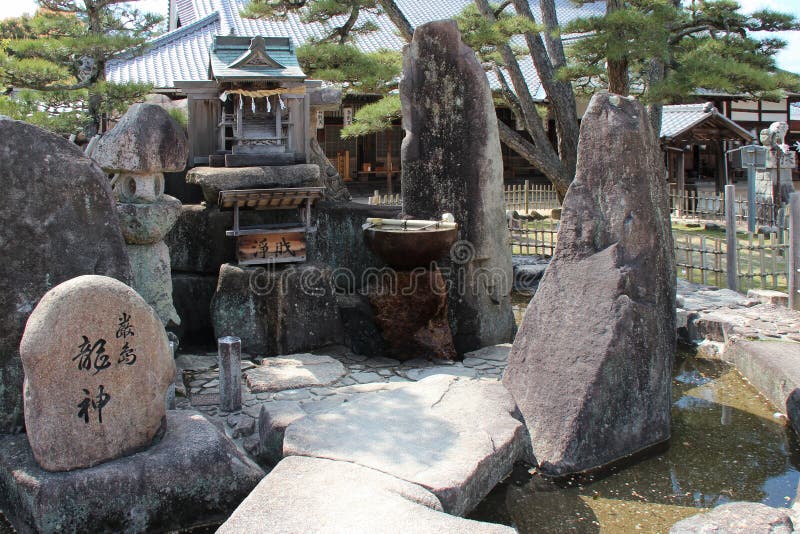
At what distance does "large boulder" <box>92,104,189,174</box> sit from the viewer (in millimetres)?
6574

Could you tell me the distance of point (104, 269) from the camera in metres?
5.27

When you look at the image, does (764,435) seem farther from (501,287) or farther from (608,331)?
(501,287)

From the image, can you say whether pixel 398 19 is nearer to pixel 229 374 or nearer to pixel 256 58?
pixel 256 58

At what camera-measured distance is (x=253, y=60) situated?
754 cm

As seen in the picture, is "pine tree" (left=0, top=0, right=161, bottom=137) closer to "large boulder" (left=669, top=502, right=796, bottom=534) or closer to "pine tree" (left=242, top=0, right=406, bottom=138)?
"pine tree" (left=242, top=0, right=406, bottom=138)

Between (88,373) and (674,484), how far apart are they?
3.82 metres

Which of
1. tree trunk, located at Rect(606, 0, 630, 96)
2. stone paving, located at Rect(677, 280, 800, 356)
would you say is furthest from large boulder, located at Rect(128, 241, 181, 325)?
tree trunk, located at Rect(606, 0, 630, 96)

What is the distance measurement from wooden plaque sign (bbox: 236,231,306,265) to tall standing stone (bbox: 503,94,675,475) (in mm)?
3183

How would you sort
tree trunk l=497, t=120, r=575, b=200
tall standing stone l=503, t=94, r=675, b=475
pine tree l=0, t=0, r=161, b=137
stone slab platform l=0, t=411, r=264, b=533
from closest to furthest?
stone slab platform l=0, t=411, r=264, b=533, tall standing stone l=503, t=94, r=675, b=475, pine tree l=0, t=0, r=161, b=137, tree trunk l=497, t=120, r=575, b=200

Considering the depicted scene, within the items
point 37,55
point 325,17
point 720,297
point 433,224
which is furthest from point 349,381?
point 325,17

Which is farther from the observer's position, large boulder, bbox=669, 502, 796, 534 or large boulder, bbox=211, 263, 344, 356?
large boulder, bbox=211, 263, 344, 356

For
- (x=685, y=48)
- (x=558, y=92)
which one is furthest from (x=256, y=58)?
(x=685, y=48)

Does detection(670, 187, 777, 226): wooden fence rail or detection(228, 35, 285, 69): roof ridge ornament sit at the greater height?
detection(228, 35, 285, 69): roof ridge ornament

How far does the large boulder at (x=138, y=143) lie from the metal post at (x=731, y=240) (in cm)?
727
